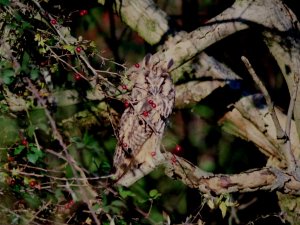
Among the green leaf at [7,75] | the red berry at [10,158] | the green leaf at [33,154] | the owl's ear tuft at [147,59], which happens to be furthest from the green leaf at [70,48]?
the owl's ear tuft at [147,59]

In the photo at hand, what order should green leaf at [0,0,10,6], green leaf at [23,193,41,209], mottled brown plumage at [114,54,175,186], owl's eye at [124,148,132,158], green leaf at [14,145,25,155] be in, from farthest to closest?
owl's eye at [124,148,132,158] → mottled brown plumage at [114,54,175,186] → green leaf at [23,193,41,209] → green leaf at [14,145,25,155] → green leaf at [0,0,10,6]

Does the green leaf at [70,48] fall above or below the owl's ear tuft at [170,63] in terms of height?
above

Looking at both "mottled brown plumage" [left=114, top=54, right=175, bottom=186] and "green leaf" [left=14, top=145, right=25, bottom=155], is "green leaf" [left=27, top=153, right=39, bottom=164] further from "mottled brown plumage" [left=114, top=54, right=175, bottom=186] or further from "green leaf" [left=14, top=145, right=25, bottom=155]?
"mottled brown plumage" [left=114, top=54, right=175, bottom=186]

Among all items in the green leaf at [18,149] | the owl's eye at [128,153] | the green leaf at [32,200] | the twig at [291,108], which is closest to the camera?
the green leaf at [18,149]

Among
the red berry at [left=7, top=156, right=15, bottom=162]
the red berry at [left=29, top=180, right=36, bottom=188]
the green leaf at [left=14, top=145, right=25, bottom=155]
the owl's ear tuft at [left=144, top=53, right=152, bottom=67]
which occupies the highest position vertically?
the owl's ear tuft at [left=144, top=53, right=152, bottom=67]

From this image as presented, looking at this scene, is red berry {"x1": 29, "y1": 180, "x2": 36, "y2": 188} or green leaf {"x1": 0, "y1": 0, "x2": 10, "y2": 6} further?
red berry {"x1": 29, "y1": 180, "x2": 36, "y2": 188}

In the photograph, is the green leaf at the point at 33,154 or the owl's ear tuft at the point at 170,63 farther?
the owl's ear tuft at the point at 170,63

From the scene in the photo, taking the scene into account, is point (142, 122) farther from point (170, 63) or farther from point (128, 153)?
point (170, 63)

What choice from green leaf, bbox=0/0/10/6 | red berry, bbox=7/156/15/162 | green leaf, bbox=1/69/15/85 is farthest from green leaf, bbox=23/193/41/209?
green leaf, bbox=0/0/10/6

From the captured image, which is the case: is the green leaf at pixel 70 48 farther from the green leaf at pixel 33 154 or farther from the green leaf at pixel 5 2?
the green leaf at pixel 33 154

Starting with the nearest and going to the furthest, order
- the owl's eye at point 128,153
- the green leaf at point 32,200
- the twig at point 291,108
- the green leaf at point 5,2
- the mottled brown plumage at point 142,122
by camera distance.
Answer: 1. the green leaf at point 5,2
2. the green leaf at point 32,200
3. the twig at point 291,108
4. the mottled brown plumage at point 142,122
5. the owl's eye at point 128,153

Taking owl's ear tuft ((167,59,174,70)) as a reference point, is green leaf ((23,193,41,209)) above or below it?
below

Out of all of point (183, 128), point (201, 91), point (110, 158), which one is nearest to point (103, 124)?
point (110, 158)

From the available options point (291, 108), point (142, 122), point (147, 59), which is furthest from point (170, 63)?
point (291, 108)
